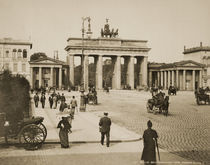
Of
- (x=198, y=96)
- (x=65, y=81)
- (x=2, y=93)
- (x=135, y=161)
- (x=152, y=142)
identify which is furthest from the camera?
(x=65, y=81)

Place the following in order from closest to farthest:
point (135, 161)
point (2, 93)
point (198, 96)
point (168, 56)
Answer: point (135, 161), point (2, 93), point (168, 56), point (198, 96)

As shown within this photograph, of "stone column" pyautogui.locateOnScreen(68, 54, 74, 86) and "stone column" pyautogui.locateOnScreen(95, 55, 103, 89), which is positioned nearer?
"stone column" pyautogui.locateOnScreen(95, 55, 103, 89)

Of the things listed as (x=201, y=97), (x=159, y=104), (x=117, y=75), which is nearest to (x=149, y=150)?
(x=159, y=104)

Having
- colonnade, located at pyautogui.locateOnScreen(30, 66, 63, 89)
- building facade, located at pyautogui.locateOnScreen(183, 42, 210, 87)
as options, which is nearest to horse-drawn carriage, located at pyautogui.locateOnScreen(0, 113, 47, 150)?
building facade, located at pyautogui.locateOnScreen(183, 42, 210, 87)

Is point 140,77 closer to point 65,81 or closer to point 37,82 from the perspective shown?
point 65,81

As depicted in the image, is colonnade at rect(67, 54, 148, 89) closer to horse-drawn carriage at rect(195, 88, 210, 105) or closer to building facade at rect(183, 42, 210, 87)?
building facade at rect(183, 42, 210, 87)

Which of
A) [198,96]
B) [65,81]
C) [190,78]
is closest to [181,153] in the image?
[198,96]
